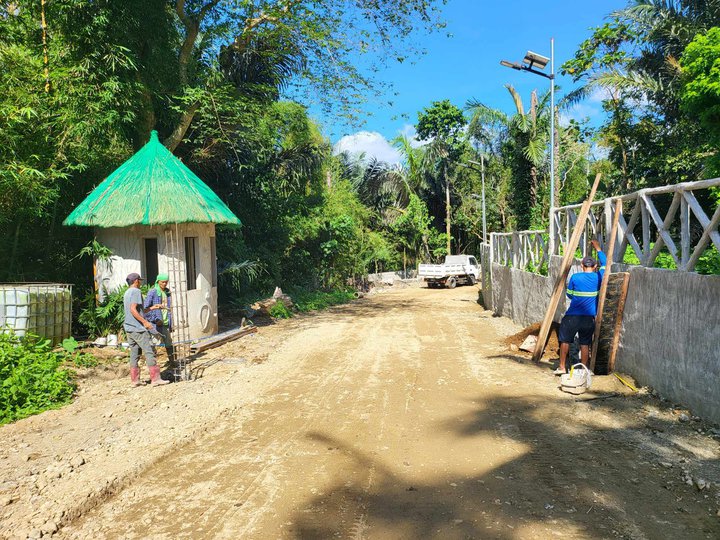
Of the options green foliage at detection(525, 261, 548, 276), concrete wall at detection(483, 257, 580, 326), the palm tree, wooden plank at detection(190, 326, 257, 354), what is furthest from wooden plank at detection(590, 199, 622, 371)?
the palm tree


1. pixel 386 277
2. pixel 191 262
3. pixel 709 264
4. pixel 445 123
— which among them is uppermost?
pixel 445 123

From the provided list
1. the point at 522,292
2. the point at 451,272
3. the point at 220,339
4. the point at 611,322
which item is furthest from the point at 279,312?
the point at 451,272

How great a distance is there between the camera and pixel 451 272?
98.7 feet

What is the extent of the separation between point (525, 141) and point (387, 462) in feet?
76.5

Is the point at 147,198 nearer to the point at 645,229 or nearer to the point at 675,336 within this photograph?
the point at 645,229

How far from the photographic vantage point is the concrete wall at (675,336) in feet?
16.3

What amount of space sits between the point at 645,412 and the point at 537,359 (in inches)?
115

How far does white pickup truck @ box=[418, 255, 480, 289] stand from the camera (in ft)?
98.6

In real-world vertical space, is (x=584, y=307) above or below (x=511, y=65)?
below

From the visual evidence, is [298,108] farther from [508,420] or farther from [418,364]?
[508,420]

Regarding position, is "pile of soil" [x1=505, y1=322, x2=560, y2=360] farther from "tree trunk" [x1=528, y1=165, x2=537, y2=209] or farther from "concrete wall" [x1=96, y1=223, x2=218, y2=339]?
"tree trunk" [x1=528, y1=165, x2=537, y2=209]

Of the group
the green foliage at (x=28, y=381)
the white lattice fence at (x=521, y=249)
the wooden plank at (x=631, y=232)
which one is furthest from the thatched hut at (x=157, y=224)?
the wooden plank at (x=631, y=232)

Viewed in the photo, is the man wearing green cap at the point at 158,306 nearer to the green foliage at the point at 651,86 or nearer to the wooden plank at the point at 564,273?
the wooden plank at the point at 564,273

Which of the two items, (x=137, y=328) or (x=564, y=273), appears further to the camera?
(x=564, y=273)
